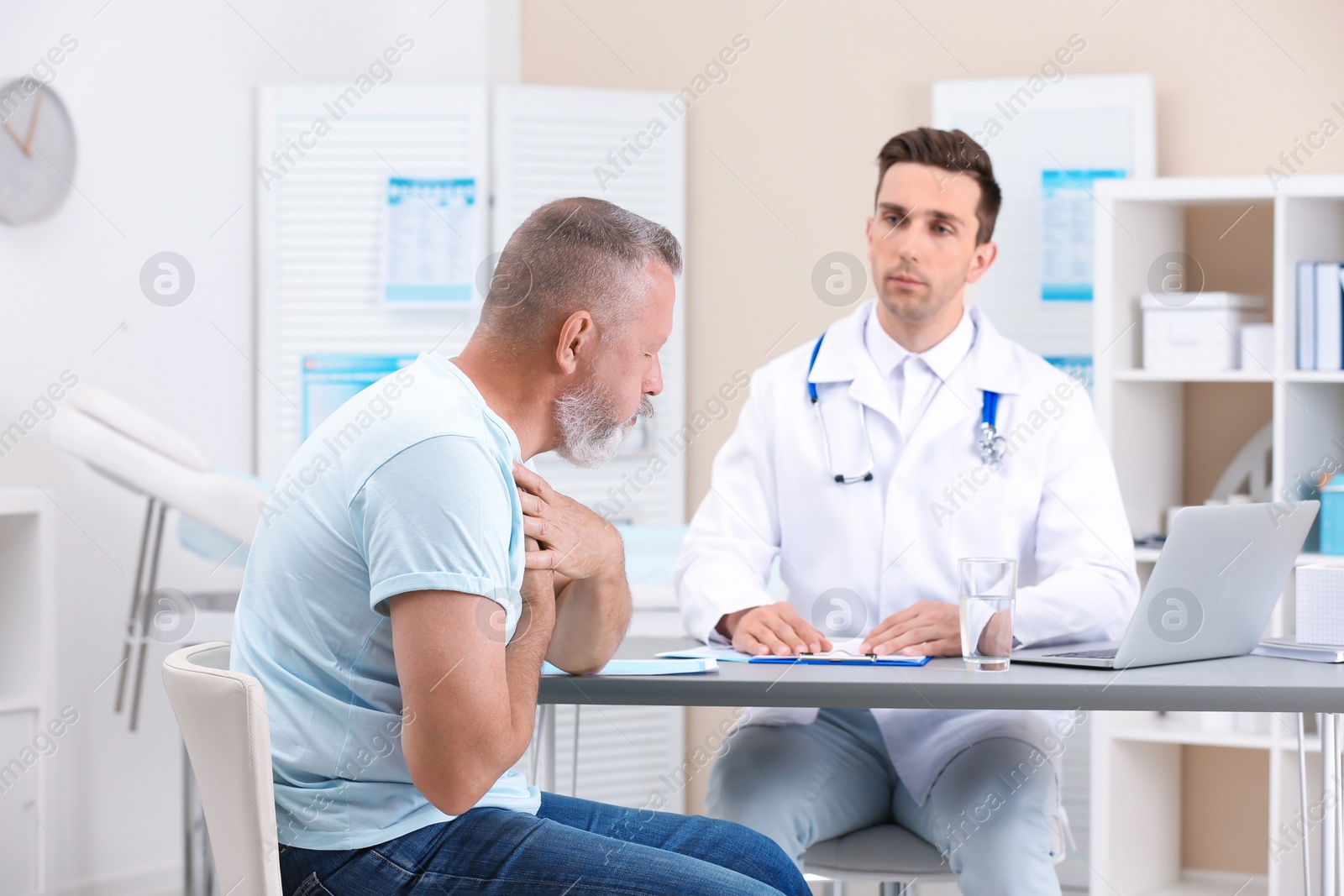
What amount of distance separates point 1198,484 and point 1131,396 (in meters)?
0.47

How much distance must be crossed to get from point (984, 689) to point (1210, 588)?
0.38 metres

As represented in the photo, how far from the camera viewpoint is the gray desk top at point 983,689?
59.2 inches

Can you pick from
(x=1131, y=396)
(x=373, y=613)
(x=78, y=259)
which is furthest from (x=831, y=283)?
(x=373, y=613)

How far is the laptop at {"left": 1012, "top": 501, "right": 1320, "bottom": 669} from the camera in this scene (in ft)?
5.24

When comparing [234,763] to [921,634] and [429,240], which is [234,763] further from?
[429,240]

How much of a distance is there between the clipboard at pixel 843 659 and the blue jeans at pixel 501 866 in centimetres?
44

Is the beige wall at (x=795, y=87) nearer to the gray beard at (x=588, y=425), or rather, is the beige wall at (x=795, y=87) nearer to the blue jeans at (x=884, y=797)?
the blue jeans at (x=884, y=797)

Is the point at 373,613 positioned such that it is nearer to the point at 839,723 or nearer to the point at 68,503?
the point at 839,723

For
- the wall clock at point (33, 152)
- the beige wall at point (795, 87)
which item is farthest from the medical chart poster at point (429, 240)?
the wall clock at point (33, 152)

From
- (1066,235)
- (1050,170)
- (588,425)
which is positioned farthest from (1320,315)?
(588,425)

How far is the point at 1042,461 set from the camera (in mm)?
2258

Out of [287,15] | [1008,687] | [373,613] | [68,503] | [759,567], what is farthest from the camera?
[287,15]

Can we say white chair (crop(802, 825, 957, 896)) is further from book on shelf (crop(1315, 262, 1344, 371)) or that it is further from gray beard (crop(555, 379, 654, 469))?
book on shelf (crop(1315, 262, 1344, 371))

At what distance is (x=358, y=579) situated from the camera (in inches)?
50.3
